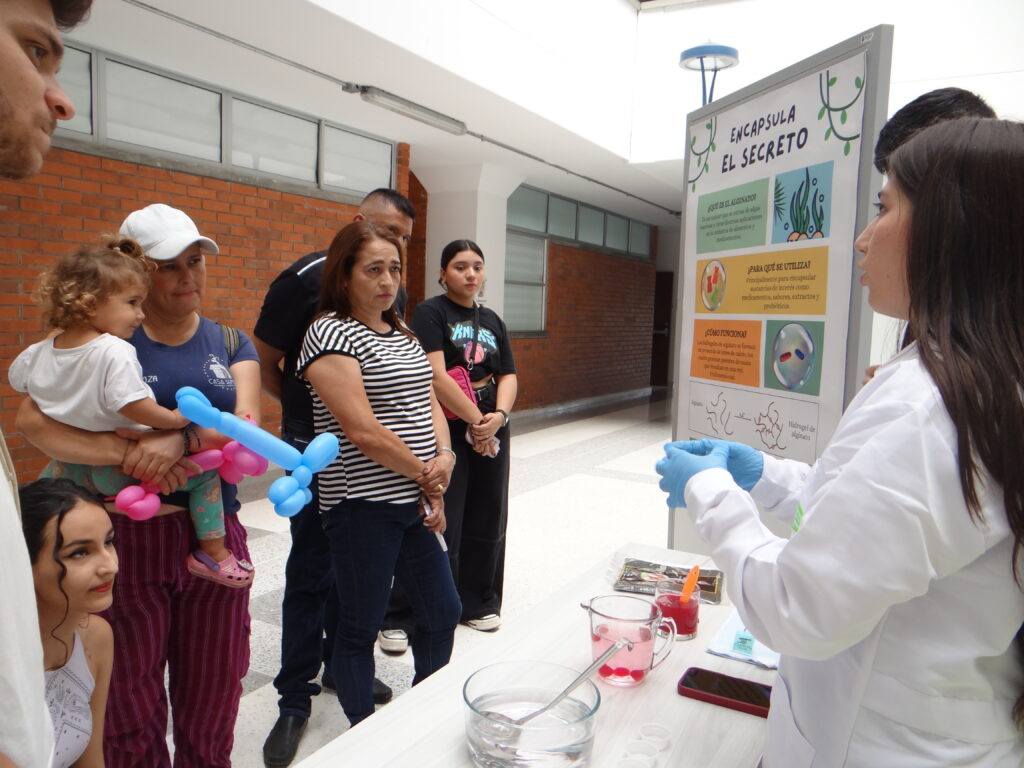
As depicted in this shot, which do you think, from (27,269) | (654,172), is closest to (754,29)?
(654,172)

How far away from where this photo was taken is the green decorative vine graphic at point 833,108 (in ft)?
5.37

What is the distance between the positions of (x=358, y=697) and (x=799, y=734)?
4.38 ft

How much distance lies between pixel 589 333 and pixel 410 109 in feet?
18.3

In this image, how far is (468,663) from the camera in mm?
1216

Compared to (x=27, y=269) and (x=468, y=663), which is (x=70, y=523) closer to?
(x=468, y=663)

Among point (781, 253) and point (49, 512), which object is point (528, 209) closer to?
point (781, 253)

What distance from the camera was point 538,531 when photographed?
4250mm

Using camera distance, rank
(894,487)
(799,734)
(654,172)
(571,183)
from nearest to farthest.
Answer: (894,487) < (799,734) < (654,172) < (571,183)

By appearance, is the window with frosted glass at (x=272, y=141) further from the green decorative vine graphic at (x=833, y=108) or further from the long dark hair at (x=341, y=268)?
the green decorative vine graphic at (x=833, y=108)

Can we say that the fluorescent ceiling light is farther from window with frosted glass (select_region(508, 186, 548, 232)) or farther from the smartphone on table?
the smartphone on table

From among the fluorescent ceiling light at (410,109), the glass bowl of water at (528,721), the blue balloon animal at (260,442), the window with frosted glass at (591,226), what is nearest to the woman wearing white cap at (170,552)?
the blue balloon animal at (260,442)

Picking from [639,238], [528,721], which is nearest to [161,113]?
[528,721]

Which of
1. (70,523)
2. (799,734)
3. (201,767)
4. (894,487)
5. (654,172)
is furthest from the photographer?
(654,172)

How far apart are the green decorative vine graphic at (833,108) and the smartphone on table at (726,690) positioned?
123cm
